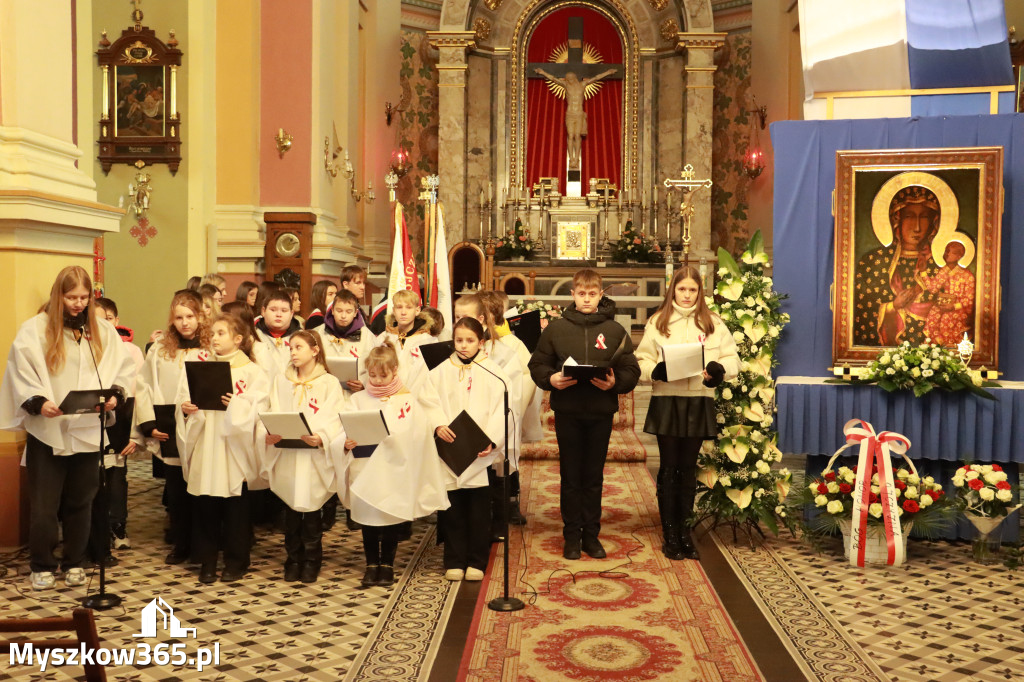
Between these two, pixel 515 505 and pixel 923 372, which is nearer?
pixel 923 372

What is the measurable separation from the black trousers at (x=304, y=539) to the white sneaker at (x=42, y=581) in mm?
1273

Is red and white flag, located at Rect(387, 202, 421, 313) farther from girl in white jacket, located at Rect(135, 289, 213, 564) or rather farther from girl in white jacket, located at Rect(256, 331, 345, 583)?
girl in white jacket, located at Rect(256, 331, 345, 583)

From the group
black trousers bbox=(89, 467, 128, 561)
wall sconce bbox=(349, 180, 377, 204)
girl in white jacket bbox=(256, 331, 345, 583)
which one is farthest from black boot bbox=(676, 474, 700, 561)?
wall sconce bbox=(349, 180, 377, 204)

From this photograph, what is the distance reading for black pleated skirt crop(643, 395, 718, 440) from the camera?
6.22m

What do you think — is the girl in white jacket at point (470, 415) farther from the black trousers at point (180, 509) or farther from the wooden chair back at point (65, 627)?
the wooden chair back at point (65, 627)

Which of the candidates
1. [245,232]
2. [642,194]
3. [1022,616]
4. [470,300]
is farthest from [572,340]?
[642,194]

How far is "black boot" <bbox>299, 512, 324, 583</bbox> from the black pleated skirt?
208 centimetres

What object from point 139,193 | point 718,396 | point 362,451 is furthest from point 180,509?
point 139,193

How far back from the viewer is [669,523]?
6383 millimetres

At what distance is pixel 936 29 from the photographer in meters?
7.39

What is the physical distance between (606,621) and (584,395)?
1.48 meters

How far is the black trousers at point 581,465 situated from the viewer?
615cm

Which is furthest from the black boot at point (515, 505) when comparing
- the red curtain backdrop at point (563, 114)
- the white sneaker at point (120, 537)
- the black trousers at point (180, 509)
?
the red curtain backdrop at point (563, 114)

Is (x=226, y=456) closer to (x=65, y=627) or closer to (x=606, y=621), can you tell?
(x=606, y=621)
